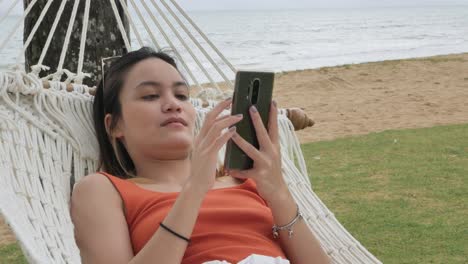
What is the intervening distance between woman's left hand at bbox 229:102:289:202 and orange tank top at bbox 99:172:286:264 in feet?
0.38

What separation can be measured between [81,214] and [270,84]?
0.47m

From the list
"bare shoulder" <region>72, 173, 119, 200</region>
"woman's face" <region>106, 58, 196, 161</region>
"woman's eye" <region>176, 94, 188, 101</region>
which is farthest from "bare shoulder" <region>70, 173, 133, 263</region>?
"woman's eye" <region>176, 94, 188, 101</region>

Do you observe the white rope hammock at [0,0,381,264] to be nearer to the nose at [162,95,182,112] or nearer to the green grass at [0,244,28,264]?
the nose at [162,95,182,112]

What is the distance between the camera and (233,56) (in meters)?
17.5

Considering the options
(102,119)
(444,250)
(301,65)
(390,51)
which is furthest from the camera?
(390,51)

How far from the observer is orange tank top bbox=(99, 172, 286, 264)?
1.42 m

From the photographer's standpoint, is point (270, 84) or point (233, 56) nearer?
point (270, 84)

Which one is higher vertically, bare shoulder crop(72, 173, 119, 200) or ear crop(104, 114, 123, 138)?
ear crop(104, 114, 123, 138)

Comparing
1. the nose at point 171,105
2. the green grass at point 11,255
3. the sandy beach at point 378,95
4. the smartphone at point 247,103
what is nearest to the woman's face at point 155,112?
the nose at point 171,105

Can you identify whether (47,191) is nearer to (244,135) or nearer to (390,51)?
(244,135)

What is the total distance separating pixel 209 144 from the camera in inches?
49.1

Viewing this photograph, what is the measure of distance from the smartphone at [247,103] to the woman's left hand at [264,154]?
1cm

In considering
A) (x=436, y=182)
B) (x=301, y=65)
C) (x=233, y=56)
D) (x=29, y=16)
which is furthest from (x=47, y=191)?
(x=233, y=56)

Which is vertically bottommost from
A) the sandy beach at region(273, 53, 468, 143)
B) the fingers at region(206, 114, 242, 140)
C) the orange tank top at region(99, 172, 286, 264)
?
the sandy beach at region(273, 53, 468, 143)
